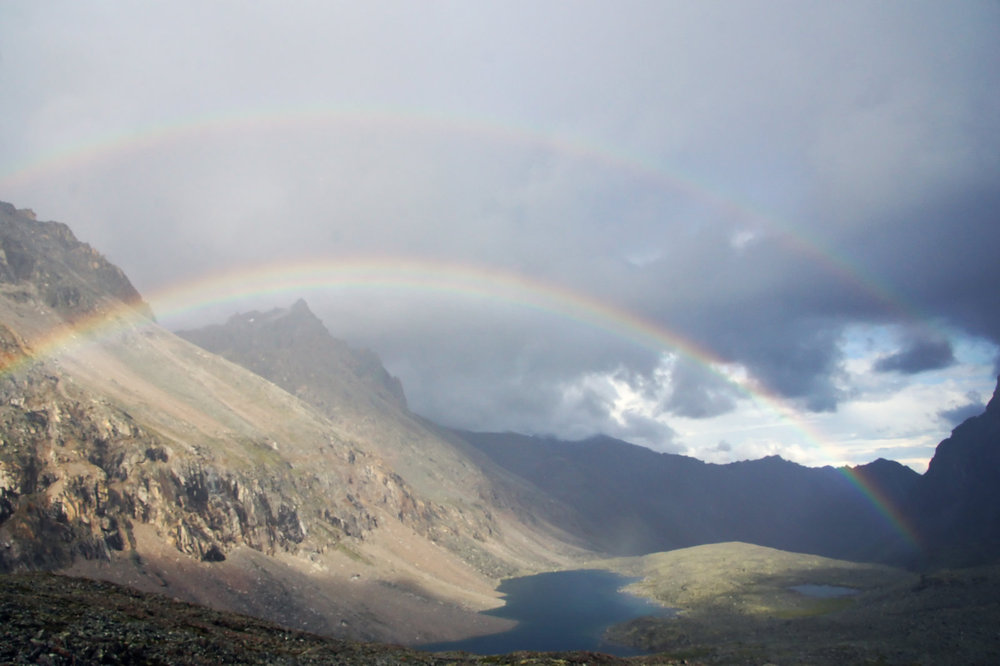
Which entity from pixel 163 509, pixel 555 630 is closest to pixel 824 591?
pixel 555 630

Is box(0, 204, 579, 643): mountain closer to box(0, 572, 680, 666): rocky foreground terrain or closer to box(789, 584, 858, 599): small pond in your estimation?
box(0, 572, 680, 666): rocky foreground terrain

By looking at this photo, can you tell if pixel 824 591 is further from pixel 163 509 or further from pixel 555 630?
pixel 163 509

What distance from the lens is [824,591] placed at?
184 meters

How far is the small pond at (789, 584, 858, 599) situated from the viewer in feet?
580

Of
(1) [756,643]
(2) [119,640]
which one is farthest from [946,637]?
(2) [119,640]

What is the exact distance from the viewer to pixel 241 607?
11450cm

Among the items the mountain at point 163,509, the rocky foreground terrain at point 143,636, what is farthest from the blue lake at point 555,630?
the rocky foreground terrain at point 143,636

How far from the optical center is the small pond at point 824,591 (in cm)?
17688

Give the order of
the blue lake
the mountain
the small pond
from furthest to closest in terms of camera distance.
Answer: the small pond < the blue lake < the mountain

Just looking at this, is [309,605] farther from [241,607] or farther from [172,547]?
[172,547]

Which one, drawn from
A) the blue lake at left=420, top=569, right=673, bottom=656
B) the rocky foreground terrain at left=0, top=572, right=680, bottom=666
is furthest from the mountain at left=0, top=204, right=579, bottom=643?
the rocky foreground terrain at left=0, top=572, right=680, bottom=666

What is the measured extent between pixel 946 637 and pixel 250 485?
16849 centimetres

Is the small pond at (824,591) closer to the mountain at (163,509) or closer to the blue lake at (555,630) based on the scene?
the blue lake at (555,630)

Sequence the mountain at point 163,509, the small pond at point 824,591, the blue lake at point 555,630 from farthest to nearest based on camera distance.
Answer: the small pond at point 824,591 → the blue lake at point 555,630 → the mountain at point 163,509
